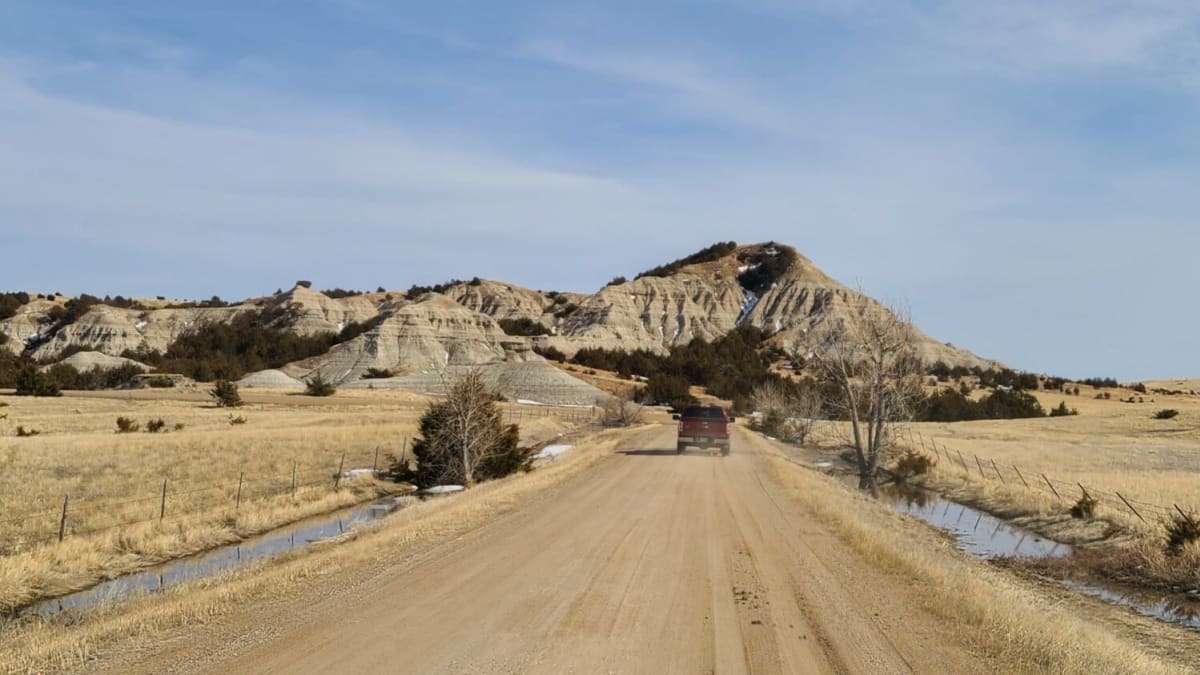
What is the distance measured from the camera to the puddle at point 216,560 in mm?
14234

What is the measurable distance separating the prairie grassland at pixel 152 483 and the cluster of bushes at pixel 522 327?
327 ft

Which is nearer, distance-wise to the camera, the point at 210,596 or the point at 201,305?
the point at 210,596

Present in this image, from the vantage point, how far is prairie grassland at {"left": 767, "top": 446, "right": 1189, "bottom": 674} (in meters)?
8.64

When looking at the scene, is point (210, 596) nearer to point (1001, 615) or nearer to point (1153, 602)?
point (1001, 615)

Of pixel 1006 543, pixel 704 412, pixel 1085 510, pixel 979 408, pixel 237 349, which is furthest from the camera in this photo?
pixel 237 349

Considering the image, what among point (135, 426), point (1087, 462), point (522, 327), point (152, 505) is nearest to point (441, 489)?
point (152, 505)

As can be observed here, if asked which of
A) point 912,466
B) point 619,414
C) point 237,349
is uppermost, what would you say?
point 237,349

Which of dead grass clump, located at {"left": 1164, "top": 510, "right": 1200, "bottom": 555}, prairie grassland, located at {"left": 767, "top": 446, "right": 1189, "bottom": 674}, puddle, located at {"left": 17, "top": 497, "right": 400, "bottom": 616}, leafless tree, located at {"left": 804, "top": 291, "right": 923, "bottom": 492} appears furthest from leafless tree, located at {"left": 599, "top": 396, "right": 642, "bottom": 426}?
dead grass clump, located at {"left": 1164, "top": 510, "right": 1200, "bottom": 555}

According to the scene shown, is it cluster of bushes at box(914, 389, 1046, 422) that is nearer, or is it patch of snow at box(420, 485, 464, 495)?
patch of snow at box(420, 485, 464, 495)

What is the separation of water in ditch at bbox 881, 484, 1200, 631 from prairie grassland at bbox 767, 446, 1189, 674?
1.72 meters

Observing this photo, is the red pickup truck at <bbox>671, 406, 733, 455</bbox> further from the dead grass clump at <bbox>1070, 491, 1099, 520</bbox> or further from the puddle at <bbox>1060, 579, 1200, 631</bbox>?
the puddle at <bbox>1060, 579, 1200, 631</bbox>

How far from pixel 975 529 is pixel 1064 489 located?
7.20 metres

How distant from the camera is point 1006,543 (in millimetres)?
21781

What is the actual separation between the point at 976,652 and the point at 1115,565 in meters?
11.4
